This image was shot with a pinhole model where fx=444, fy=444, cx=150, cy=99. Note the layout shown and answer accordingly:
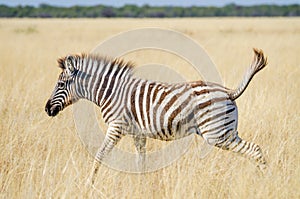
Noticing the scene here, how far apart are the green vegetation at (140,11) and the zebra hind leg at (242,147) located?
206 feet

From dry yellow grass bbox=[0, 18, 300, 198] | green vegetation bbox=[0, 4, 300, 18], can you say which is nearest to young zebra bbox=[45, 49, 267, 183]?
dry yellow grass bbox=[0, 18, 300, 198]

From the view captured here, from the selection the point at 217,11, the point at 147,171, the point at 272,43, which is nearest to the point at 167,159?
the point at 147,171

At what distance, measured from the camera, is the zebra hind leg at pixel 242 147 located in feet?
14.2

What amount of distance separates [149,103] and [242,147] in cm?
103

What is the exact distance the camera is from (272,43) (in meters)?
16.6

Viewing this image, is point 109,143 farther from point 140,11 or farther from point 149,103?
point 140,11

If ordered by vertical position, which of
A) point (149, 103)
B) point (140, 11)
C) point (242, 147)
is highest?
point (140, 11)

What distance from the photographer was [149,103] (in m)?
4.53

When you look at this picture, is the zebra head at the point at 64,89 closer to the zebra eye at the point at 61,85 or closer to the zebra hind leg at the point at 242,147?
the zebra eye at the point at 61,85

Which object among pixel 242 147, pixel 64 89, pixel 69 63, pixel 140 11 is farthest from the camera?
pixel 140 11

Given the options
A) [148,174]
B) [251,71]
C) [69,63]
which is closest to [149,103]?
[148,174]

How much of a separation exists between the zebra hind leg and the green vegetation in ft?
206

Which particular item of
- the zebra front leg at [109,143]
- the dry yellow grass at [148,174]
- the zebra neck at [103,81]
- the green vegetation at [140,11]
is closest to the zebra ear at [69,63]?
the zebra neck at [103,81]

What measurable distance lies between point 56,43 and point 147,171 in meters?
14.0
